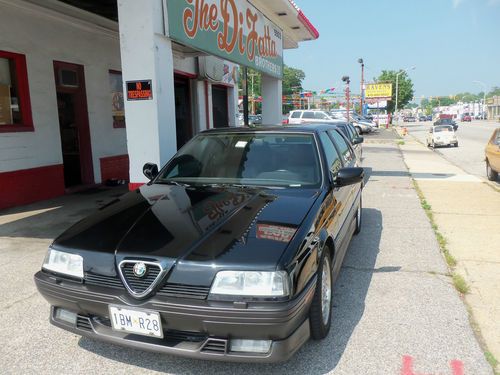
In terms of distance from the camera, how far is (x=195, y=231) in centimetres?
279

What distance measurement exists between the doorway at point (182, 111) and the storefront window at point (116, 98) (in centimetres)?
271

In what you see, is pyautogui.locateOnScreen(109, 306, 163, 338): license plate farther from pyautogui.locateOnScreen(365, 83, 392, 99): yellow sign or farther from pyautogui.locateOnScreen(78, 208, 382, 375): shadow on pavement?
pyautogui.locateOnScreen(365, 83, 392, 99): yellow sign

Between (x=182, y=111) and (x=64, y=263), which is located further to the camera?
(x=182, y=111)

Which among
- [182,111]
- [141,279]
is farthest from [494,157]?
[141,279]

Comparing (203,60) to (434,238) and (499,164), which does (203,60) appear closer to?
(499,164)

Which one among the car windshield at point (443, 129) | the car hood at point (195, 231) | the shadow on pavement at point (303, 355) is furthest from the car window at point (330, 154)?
the car windshield at point (443, 129)

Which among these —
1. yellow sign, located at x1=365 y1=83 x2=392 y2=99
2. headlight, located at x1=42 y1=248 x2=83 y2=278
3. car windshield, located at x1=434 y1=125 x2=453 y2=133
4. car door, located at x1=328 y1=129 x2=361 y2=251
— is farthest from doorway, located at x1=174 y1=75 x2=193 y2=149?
yellow sign, located at x1=365 y1=83 x2=392 y2=99

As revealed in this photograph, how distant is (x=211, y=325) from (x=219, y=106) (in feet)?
46.4

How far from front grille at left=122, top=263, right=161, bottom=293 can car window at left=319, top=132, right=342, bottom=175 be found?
6.67 feet

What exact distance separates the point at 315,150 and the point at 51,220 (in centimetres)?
491

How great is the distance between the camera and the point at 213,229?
2.82 metres

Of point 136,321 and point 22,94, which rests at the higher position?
point 22,94

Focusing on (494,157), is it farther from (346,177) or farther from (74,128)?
(74,128)

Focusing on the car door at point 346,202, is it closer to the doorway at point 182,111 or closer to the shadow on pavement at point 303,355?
the shadow on pavement at point 303,355
